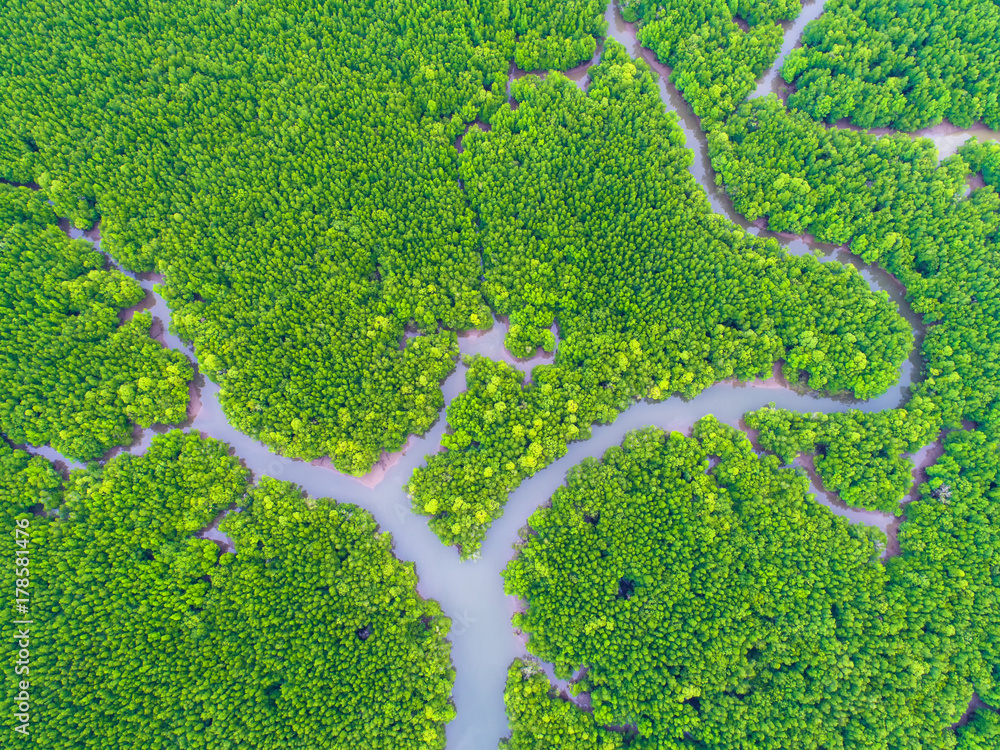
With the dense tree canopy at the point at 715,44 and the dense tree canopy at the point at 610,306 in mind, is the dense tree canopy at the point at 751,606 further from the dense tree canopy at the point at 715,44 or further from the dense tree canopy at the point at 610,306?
the dense tree canopy at the point at 715,44

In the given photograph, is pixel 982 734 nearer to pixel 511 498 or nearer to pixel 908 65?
pixel 511 498

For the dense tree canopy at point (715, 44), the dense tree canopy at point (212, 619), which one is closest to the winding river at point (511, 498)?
the dense tree canopy at point (212, 619)

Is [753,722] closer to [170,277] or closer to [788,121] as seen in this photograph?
[788,121]

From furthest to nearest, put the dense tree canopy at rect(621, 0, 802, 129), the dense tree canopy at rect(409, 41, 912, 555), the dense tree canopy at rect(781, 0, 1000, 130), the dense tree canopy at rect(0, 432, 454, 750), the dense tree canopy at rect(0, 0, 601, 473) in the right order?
the dense tree canopy at rect(621, 0, 802, 129), the dense tree canopy at rect(781, 0, 1000, 130), the dense tree canopy at rect(0, 0, 601, 473), the dense tree canopy at rect(409, 41, 912, 555), the dense tree canopy at rect(0, 432, 454, 750)

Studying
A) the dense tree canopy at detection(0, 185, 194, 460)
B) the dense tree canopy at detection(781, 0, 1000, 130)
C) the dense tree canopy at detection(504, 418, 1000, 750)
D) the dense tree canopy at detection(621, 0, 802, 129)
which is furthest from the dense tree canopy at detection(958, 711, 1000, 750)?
the dense tree canopy at detection(0, 185, 194, 460)

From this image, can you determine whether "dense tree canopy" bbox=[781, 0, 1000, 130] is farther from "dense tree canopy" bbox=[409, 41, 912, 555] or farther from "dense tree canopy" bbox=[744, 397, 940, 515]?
"dense tree canopy" bbox=[744, 397, 940, 515]

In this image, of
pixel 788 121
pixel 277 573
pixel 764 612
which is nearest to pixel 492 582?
pixel 277 573

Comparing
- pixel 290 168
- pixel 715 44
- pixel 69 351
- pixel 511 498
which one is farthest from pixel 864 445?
pixel 69 351

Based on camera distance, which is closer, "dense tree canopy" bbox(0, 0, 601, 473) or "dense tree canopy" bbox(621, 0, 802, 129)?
"dense tree canopy" bbox(0, 0, 601, 473)
